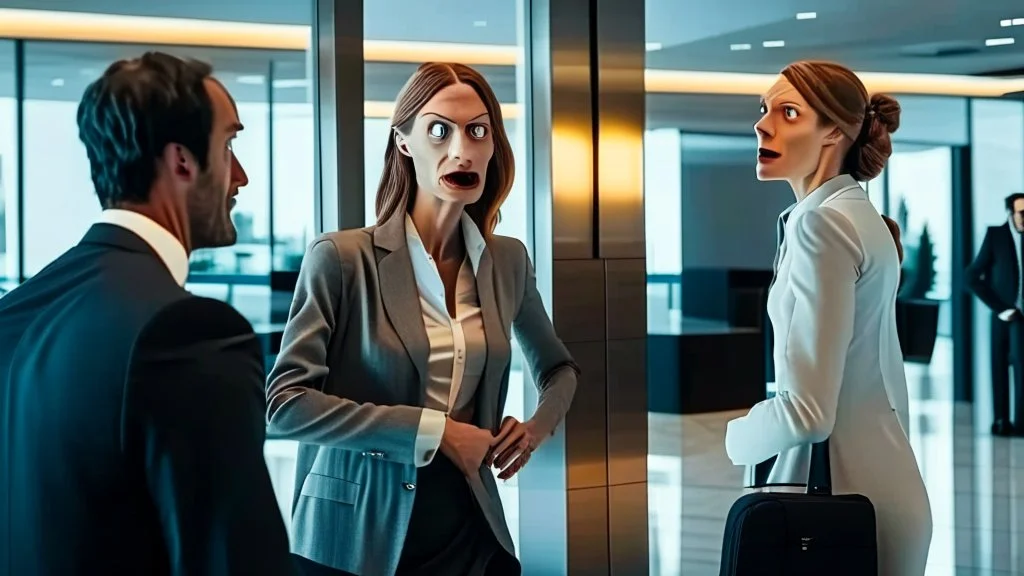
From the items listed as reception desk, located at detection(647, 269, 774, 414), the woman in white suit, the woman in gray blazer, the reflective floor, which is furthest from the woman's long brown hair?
the reflective floor

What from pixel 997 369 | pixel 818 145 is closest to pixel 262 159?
pixel 818 145

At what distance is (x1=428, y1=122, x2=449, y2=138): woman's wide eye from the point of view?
103 inches

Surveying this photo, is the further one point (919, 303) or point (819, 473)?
point (919, 303)

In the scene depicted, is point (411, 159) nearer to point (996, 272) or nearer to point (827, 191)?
Answer: point (827, 191)

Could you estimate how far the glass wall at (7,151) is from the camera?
12.3 ft

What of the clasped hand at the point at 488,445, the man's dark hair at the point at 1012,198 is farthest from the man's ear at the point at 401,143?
the man's dark hair at the point at 1012,198

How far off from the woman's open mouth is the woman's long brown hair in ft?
0.33

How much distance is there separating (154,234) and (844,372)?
1.74 metres

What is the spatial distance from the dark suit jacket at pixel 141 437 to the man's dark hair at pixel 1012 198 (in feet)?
22.1

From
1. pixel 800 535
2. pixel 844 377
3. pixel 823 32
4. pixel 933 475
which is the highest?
pixel 823 32

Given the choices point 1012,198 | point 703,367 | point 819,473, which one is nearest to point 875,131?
point 819,473

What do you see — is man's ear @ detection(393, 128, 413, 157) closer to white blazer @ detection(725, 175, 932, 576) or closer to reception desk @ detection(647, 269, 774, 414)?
white blazer @ detection(725, 175, 932, 576)

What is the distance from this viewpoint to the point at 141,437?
3.52 ft

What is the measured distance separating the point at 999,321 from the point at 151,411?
6635 millimetres
